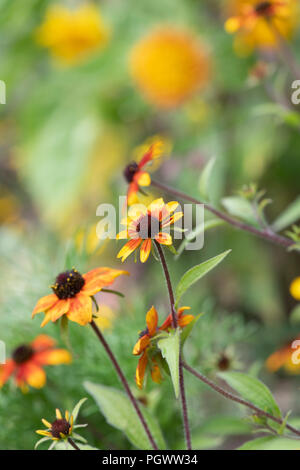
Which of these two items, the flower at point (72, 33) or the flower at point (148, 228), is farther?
the flower at point (72, 33)

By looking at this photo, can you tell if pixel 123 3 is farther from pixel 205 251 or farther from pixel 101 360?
pixel 101 360

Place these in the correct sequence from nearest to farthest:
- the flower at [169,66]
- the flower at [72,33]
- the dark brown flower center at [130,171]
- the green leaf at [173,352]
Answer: the green leaf at [173,352], the dark brown flower center at [130,171], the flower at [169,66], the flower at [72,33]

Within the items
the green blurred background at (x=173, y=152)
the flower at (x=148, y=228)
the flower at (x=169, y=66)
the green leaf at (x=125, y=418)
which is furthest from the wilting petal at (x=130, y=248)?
the flower at (x=169, y=66)

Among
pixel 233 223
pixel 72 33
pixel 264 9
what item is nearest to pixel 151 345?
pixel 233 223

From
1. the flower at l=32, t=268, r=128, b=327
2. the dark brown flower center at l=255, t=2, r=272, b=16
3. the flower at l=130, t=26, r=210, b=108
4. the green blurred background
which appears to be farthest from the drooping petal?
the flower at l=130, t=26, r=210, b=108

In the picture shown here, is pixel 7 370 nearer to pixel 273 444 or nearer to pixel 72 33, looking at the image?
pixel 273 444

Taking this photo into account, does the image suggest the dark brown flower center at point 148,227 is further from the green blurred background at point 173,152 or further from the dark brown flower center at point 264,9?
the green blurred background at point 173,152
